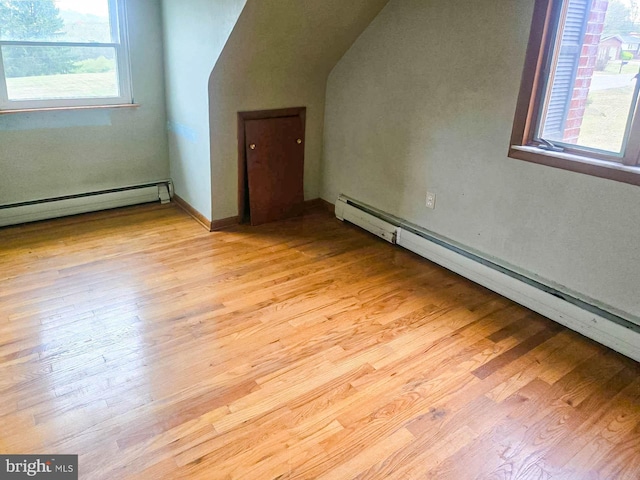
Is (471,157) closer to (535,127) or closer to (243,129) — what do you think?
(535,127)

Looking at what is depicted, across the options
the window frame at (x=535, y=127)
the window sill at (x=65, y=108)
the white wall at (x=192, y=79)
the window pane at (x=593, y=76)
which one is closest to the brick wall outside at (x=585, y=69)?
the window pane at (x=593, y=76)

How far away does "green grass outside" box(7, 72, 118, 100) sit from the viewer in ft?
11.3

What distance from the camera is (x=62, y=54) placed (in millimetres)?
3537

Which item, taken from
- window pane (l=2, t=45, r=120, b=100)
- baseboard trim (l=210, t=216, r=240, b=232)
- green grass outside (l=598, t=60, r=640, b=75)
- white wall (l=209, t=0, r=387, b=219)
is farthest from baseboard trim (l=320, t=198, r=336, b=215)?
green grass outside (l=598, t=60, r=640, b=75)

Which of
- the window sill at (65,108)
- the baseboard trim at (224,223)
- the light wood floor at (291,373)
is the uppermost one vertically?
the window sill at (65,108)

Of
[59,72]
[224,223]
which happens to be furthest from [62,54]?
[224,223]

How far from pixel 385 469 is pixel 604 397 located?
1.10 metres

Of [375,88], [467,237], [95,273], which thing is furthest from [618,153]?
[95,273]

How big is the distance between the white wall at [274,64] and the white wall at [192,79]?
0.07m

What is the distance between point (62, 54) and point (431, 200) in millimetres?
2807

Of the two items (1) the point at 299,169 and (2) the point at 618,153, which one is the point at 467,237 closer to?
(2) the point at 618,153

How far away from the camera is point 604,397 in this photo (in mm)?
2182

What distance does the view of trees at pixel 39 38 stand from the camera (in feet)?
10.8

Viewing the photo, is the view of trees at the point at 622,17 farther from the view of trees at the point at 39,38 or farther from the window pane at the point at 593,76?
the view of trees at the point at 39,38
